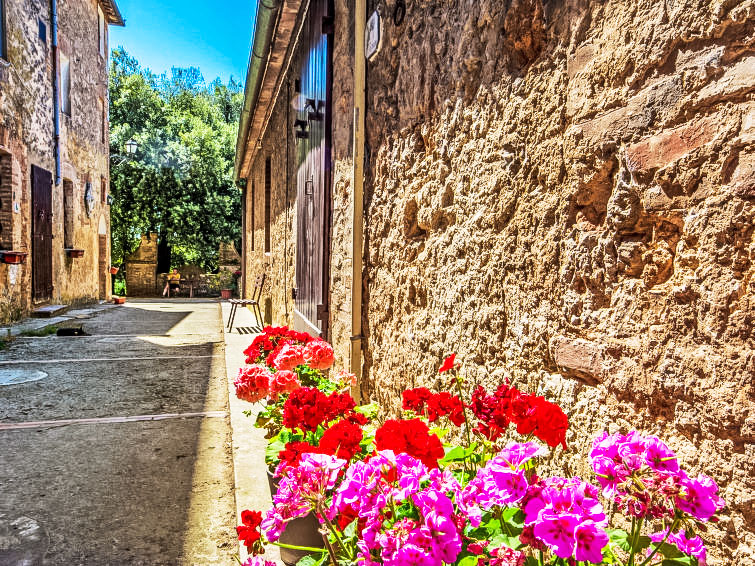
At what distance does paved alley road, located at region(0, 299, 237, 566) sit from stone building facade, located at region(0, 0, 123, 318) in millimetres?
3903

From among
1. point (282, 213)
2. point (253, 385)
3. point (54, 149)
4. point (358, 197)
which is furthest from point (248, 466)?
point (54, 149)

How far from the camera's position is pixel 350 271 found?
313 centimetres

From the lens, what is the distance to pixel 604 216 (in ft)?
4.19

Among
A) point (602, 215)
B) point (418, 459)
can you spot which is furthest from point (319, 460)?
point (602, 215)

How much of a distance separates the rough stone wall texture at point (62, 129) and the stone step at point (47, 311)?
0.25m

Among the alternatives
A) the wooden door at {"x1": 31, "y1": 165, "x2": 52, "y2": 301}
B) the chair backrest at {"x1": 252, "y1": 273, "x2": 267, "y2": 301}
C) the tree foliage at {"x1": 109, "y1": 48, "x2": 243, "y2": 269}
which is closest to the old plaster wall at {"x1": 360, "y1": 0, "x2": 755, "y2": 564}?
the chair backrest at {"x1": 252, "y1": 273, "x2": 267, "y2": 301}

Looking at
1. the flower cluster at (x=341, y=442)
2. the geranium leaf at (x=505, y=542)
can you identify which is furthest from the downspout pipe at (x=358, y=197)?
the geranium leaf at (x=505, y=542)

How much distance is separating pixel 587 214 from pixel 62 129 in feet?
38.6

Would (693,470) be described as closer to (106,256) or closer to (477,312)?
(477,312)

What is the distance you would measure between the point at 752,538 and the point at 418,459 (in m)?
0.59

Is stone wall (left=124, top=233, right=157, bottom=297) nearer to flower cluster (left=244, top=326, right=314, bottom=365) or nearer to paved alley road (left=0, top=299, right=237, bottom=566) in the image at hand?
paved alley road (left=0, top=299, right=237, bottom=566)

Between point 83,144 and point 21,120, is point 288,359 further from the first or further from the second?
point 83,144

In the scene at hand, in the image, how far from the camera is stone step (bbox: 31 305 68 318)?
29.3 ft

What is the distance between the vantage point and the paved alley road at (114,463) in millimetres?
2035
